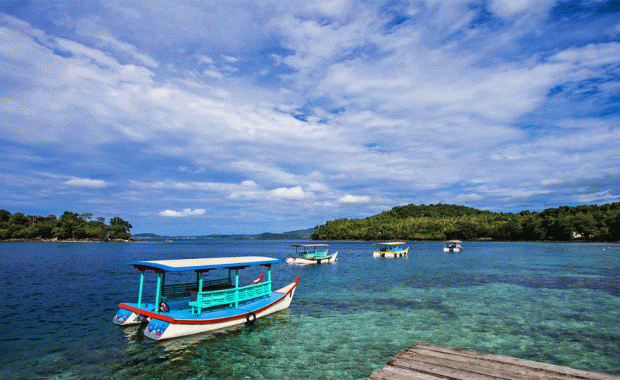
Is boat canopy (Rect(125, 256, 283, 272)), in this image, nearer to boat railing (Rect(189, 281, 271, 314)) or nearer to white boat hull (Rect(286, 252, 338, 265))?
boat railing (Rect(189, 281, 271, 314))

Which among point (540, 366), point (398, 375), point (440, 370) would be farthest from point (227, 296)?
point (540, 366)

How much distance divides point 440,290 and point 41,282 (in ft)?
149

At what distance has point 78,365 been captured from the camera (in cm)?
1388

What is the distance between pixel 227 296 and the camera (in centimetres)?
1928

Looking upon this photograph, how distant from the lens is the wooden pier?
5141 millimetres

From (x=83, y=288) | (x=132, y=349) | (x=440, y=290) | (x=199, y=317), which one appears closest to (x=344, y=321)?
(x=199, y=317)

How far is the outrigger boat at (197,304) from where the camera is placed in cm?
1656

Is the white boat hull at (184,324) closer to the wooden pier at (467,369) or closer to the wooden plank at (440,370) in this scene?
the wooden pier at (467,369)

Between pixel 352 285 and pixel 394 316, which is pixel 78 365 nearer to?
pixel 394 316

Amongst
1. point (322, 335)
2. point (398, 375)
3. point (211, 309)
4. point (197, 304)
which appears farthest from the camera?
point (211, 309)

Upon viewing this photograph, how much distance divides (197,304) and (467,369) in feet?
49.3

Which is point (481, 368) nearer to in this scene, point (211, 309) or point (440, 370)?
point (440, 370)

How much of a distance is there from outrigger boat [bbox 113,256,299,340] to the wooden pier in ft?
40.3

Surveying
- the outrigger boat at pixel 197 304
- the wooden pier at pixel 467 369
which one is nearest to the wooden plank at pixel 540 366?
the wooden pier at pixel 467 369
